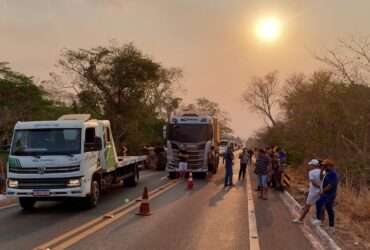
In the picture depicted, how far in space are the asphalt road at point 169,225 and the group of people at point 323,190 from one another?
0.69 m

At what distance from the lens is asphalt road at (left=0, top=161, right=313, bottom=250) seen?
31.4 feet

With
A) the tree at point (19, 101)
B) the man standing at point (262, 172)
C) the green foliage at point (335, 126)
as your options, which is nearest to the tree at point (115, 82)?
the tree at point (19, 101)

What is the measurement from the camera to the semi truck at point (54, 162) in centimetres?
1365

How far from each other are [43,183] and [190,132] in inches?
607

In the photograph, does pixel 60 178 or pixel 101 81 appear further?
pixel 101 81

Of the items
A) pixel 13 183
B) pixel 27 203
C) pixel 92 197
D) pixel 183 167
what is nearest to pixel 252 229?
pixel 92 197

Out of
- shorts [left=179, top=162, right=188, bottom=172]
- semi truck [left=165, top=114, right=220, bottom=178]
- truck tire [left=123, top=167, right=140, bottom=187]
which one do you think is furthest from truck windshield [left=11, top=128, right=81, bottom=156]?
semi truck [left=165, top=114, right=220, bottom=178]

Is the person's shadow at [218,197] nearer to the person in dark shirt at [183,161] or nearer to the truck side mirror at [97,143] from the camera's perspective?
the truck side mirror at [97,143]

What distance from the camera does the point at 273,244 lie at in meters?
9.69

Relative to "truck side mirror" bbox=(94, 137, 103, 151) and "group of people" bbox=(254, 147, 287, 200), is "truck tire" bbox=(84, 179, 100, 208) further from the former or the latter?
"group of people" bbox=(254, 147, 287, 200)

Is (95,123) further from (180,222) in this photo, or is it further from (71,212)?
(180,222)

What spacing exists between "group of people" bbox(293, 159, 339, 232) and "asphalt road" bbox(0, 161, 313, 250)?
0.69 m

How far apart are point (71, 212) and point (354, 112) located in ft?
46.5

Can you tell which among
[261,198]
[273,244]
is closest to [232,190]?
[261,198]
